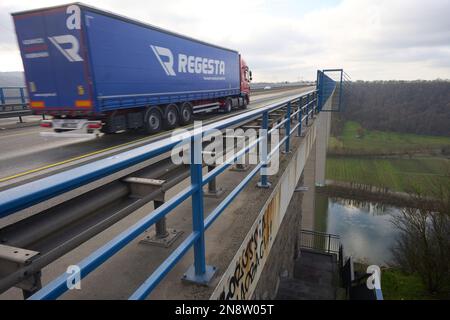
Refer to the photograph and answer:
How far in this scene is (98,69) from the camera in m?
8.74

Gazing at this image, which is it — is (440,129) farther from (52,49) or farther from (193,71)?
(52,49)

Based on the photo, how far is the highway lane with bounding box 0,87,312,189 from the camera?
6.27 m

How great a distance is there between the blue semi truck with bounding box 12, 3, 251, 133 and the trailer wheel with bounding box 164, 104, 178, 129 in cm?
4

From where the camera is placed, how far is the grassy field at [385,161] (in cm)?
5453

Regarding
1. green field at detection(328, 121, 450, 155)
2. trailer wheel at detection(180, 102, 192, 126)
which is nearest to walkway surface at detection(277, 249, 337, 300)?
trailer wheel at detection(180, 102, 192, 126)

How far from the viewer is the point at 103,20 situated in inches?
347

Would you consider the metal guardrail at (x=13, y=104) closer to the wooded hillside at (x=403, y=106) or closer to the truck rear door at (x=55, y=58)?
the truck rear door at (x=55, y=58)

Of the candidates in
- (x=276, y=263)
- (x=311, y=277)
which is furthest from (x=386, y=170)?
(x=276, y=263)

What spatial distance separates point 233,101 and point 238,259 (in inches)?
679

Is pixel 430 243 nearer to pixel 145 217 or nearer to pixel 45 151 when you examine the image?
pixel 45 151

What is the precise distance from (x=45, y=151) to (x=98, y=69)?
2.66m

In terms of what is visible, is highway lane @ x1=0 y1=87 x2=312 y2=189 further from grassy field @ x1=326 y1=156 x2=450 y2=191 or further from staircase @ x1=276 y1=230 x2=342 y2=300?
grassy field @ x1=326 y1=156 x2=450 y2=191

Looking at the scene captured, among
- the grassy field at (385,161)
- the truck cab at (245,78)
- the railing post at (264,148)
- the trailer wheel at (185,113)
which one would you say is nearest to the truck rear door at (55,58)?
the trailer wheel at (185,113)
